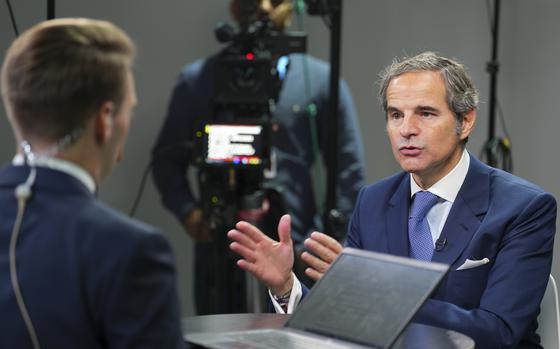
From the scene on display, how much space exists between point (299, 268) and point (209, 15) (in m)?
1.31

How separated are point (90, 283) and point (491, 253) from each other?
1.14m

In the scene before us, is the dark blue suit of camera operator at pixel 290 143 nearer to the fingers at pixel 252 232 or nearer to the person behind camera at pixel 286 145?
the person behind camera at pixel 286 145

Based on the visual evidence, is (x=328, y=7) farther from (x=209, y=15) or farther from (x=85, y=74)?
(x=85, y=74)

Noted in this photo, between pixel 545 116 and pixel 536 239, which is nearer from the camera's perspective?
pixel 536 239

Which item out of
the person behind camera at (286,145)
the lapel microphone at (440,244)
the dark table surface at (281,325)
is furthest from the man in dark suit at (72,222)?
the person behind camera at (286,145)

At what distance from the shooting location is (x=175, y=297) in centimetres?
141

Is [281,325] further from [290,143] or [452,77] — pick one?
[290,143]

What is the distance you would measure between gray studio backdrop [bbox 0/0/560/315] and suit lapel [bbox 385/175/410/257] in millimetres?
2088

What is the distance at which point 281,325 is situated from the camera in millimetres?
1854

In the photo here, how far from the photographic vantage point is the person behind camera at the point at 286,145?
4.24m

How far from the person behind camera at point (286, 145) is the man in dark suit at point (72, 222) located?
268cm

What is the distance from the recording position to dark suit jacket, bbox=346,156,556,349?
6.85 ft

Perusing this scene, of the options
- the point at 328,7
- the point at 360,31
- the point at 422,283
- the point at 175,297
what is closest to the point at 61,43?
the point at 175,297

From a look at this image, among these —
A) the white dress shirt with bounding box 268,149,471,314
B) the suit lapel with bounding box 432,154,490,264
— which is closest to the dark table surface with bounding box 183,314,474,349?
the suit lapel with bounding box 432,154,490,264
